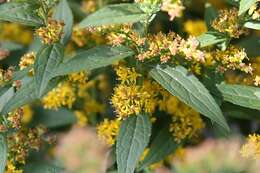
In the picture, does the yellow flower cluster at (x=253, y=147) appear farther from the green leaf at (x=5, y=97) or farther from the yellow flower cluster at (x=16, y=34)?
the yellow flower cluster at (x=16, y=34)

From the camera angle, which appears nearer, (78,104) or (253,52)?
(253,52)

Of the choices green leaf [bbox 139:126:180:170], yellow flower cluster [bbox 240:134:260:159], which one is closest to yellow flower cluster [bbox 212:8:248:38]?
yellow flower cluster [bbox 240:134:260:159]

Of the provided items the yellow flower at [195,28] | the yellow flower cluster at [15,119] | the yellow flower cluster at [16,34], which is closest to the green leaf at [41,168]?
the yellow flower cluster at [15,119]

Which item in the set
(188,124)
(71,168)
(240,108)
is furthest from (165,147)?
(71,168)

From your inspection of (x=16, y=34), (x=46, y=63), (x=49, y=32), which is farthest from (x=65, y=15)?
(x=16, y=34)

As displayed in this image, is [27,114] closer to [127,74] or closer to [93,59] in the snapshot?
[127,74]

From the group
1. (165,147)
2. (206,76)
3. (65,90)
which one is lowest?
(165,147)

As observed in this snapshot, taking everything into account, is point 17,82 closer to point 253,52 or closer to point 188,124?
point 188,124
